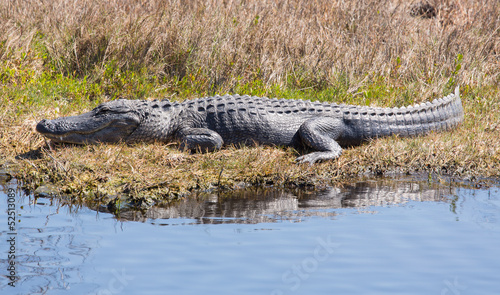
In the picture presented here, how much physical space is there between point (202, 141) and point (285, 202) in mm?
1587

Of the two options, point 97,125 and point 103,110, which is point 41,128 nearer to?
point 97,125

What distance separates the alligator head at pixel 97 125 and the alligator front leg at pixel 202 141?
63 cm

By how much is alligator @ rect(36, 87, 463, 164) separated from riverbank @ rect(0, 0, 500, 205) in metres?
0.20

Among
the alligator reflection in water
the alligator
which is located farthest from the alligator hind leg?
the alligator reflection in water

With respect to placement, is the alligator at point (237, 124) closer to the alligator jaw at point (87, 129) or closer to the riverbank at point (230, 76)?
the alligator jaw at point (87, 129)

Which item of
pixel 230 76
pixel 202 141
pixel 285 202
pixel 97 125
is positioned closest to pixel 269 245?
pixel 285 202

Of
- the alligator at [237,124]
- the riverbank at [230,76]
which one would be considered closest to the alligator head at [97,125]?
the alligator at [237,124]

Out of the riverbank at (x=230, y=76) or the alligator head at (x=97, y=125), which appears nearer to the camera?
the riverbank at (x=230, y=76)

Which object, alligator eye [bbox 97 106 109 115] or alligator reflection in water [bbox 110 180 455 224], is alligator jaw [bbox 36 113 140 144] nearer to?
alligator eye [bbox 97 106 109 115]

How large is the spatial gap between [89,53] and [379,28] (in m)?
4.93

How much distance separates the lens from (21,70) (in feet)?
25.8

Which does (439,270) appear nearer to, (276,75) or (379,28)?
(276,75)

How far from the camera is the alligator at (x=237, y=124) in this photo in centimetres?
644

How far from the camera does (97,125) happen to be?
6418 mm
